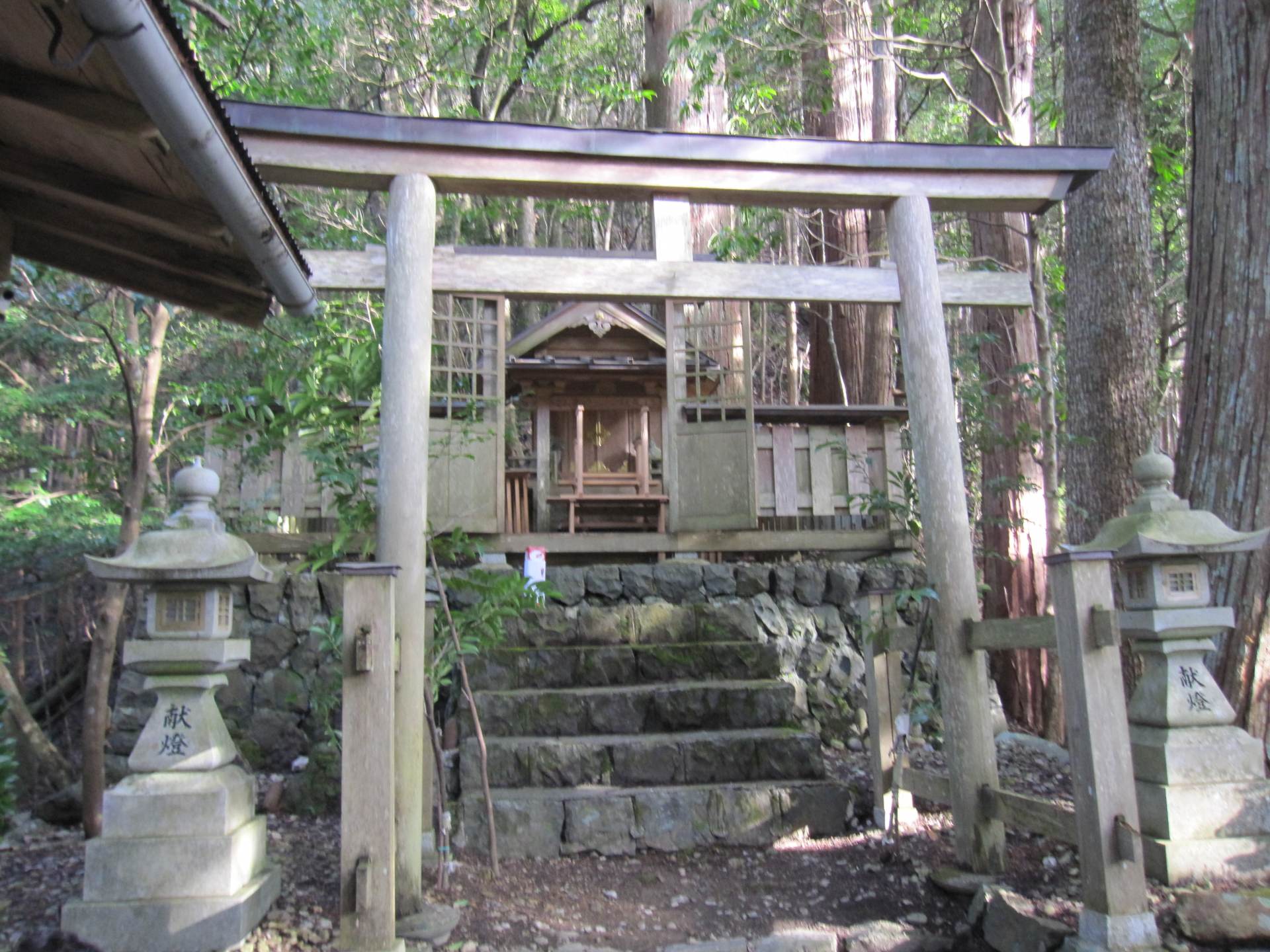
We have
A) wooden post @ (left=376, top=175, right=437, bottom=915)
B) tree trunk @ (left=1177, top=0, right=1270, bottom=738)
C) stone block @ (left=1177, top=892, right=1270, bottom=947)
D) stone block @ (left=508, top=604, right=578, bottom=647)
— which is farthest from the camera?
stone block @ (left=508, top=604, right=578, bottom=647)

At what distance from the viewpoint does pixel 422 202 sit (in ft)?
15.3

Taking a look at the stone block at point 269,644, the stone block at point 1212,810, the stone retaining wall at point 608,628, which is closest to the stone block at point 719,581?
the stone retaining wall at point 608,628

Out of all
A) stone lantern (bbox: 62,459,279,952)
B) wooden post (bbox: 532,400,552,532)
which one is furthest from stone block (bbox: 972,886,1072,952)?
wooden post (bbox: 532,400,552,532)

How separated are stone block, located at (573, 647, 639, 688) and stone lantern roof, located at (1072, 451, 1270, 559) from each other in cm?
340

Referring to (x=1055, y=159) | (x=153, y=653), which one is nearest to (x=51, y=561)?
(x=153, y=653)

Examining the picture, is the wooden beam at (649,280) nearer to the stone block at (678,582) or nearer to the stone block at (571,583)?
the stone block at (571,583)

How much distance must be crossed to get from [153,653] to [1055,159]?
5258 mm

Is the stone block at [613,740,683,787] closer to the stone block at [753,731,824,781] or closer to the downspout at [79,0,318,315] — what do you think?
the stone block at [753,731,824,781]

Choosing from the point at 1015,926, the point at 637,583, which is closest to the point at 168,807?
the point at 1015,926

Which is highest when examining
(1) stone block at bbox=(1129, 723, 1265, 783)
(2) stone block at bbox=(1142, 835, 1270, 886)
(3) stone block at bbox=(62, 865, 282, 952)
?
(1) stone block at bbox=(1129, 723, 1265, 783)

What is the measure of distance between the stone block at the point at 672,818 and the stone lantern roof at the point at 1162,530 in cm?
271

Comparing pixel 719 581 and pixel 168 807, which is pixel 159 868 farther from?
pixel 719 581

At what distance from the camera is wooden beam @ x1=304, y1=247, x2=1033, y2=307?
185 inches

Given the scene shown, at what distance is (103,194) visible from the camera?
3414 mm
